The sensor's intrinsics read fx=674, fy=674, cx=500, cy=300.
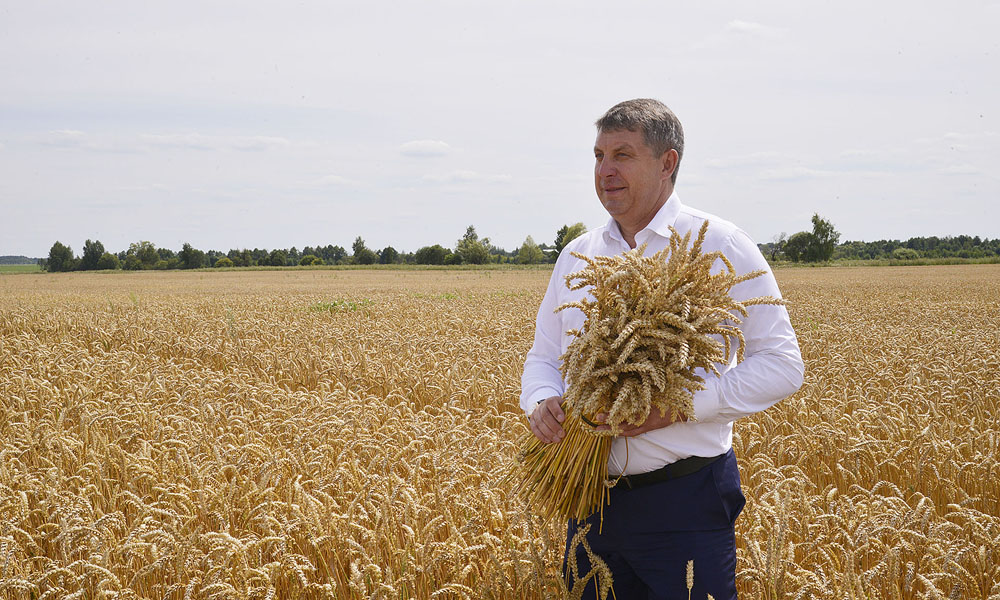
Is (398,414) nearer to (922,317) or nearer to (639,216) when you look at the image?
(639,216)

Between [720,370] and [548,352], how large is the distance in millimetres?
746

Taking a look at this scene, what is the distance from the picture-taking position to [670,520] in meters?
2.46

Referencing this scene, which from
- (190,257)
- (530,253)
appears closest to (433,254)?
(530,253)

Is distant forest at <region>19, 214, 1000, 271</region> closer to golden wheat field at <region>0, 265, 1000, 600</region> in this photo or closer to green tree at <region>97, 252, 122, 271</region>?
green tree at <region>97, 252, 122, 271</region>

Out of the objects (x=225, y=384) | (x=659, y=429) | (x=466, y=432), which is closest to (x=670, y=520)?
(x=659, y=429)

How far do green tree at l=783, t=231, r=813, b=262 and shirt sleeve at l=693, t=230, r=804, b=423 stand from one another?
116m

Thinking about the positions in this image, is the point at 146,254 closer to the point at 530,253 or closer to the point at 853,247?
the point at 530,253

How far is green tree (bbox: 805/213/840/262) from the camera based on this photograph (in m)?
106

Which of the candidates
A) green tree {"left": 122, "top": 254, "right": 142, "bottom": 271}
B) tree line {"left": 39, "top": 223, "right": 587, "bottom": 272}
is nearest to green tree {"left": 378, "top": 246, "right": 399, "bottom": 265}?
tree line {"left": 39, "top": 223, "right": 587, "bottom": 272}

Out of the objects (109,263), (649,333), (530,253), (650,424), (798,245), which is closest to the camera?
(649,333)

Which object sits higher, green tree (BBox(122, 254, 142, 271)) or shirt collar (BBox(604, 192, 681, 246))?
green tree (BBox(122, 254, 142, 271))

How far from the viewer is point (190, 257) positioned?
10225 cm

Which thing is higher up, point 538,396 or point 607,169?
point 607,169

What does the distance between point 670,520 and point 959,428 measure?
13.4 ft
